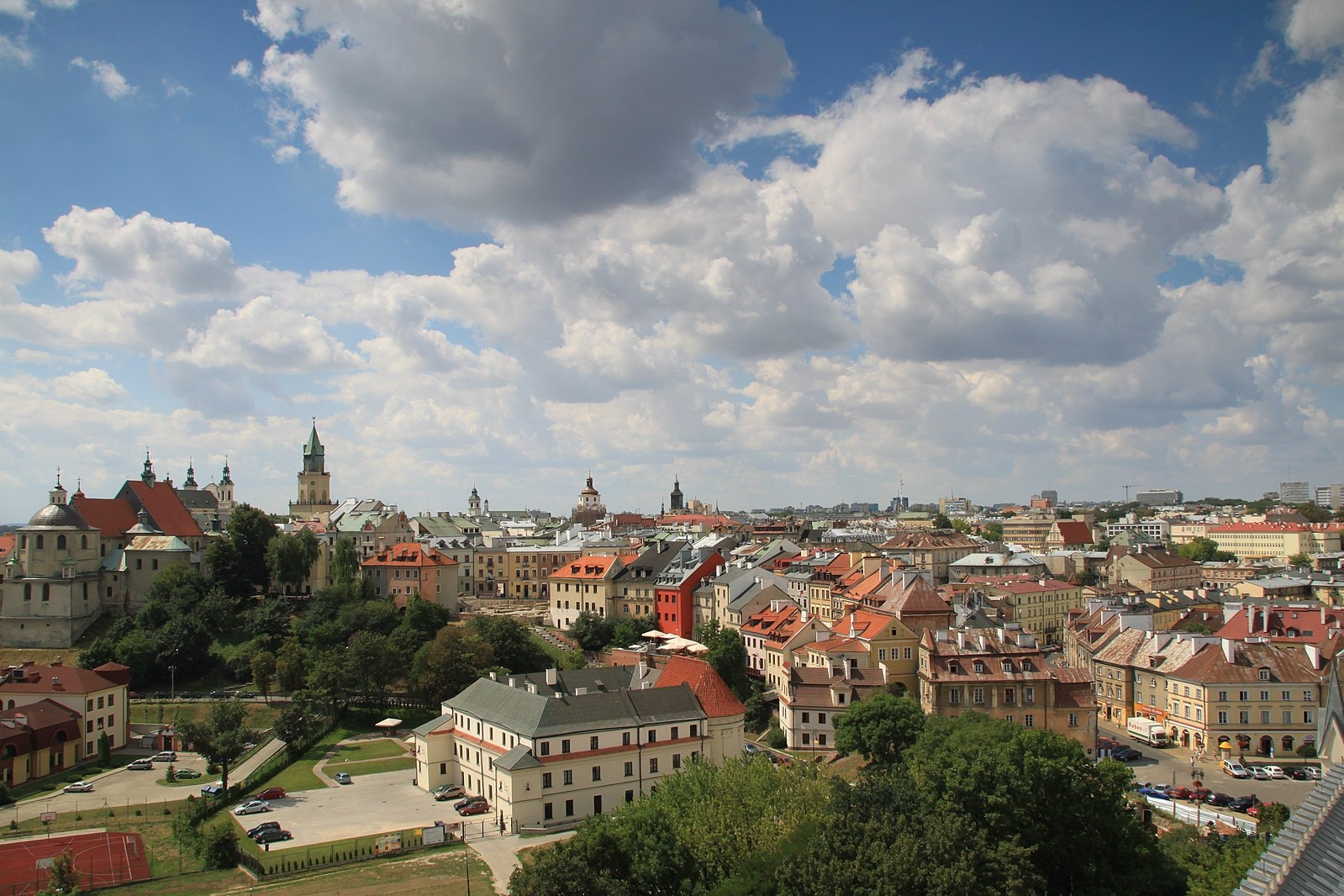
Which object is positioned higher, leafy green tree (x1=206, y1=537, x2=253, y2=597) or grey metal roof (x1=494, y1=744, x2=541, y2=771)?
leafy green tree (x1=206, y1=537, x2=253, y2=597)

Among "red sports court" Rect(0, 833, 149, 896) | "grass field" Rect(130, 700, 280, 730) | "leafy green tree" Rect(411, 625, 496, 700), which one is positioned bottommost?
"red sports court" Rect(0, 833, 149, 896)

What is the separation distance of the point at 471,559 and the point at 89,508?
3946 centimetres

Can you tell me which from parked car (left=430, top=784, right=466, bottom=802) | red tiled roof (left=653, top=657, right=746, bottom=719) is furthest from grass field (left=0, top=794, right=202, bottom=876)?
red tiled roof (left=653, top=657, right=746, bottom=719)

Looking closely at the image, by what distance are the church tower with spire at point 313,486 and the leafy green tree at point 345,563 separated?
51.3m

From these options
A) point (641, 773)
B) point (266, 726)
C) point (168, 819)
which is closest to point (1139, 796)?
point (641, 773)

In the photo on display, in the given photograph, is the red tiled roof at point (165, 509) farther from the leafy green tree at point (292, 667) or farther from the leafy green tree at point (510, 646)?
the leafy green tree at point (510, 646)

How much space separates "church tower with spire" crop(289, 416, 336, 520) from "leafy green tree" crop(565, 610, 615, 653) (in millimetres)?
68421

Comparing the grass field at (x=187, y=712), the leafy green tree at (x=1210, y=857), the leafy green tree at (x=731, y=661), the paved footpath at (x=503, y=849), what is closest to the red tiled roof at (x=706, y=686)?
the leafy green tree at (x=731, y=661)

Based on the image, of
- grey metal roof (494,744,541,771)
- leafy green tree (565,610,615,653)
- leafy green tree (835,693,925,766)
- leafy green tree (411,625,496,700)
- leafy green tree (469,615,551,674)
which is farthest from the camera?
leafy green tree (565,610,615,653)

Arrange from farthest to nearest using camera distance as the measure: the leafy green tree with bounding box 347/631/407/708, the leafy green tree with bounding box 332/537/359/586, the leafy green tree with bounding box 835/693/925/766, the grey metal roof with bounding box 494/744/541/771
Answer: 1. the leafy green tree with bounding box 332/537/359/586
2. the leafy green tree with bounding box 347/631/407/708
3. the leafy green tree with bounding box 835/693/925/766
4. the grey metal roof with bounding box 494/744/541/771

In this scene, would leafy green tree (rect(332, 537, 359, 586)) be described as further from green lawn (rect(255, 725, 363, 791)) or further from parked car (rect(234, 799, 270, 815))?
parked car (rect(234, 799, 270, 815))

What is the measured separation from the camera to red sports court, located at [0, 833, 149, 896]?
123ft

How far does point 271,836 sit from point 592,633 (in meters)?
42.6

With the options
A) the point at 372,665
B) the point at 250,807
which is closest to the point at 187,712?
the point at 372,665
